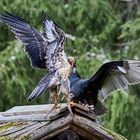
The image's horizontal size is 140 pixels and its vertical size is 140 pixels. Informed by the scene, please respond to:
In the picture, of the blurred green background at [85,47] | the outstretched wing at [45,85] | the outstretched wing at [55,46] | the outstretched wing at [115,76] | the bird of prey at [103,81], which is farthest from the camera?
the blurred green background at [85,47]

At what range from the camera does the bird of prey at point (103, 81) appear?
4867mm

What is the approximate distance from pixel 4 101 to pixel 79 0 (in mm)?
1745

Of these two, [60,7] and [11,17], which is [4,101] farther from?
[11,17]

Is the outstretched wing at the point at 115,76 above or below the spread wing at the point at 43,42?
below

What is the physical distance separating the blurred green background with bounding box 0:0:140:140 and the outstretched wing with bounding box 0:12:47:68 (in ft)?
→ 16.9

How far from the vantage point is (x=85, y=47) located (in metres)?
10.8

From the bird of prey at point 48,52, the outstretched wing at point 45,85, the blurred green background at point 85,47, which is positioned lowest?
the blurred green background at point 85,47

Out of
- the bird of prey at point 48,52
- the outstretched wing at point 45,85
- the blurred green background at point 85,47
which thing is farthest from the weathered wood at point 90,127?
the blurred green background at point 85,47

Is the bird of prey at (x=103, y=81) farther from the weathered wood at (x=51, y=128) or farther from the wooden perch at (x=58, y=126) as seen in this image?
the weathered wood at (x=51, y=128)

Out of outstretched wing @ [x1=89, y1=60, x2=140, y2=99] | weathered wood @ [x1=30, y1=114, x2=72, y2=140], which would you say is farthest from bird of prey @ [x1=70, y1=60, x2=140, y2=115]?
weathered wood @ [x1=30, y1=114, x2=72, y2=140]

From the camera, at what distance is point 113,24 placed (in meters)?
11.2

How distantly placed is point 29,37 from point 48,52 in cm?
37

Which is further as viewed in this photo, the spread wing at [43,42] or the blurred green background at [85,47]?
the blurred green background at [85,47]

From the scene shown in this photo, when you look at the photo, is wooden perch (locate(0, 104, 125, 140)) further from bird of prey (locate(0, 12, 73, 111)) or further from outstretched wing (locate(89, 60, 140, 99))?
outstretched wing (locate(89, 60, 140, 99))
